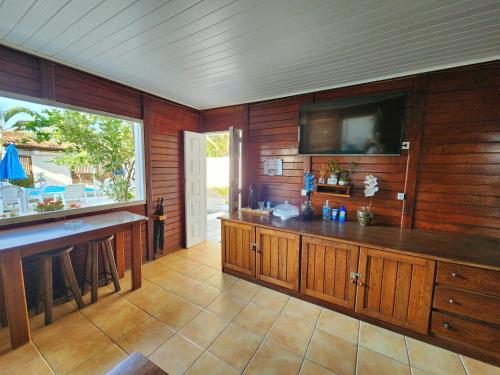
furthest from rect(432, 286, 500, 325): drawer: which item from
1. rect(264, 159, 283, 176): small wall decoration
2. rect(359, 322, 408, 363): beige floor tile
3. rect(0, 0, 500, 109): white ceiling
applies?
rect(264, 159, 283, 176): small wall decoration

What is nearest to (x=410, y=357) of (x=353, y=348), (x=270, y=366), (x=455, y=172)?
(x=353, y=348)

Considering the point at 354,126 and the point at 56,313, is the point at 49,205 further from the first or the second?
the point at 354,126

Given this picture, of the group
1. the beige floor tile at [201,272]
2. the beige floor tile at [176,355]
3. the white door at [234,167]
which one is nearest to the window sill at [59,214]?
the beige floor tile at [201,272]

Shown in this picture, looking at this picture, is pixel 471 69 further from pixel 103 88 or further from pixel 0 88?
pixel 0 88

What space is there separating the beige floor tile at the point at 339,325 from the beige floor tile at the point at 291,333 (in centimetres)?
15

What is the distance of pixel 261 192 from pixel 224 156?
606cm

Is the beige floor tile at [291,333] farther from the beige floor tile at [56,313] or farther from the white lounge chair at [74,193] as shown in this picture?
the white lounge chair at [74,193]

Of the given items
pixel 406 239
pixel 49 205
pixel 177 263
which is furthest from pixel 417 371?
pixel 49 205

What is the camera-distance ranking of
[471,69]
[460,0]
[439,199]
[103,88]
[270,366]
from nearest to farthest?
1. [460,0]
2. [270,366]
3. [471,69]
4. [439,199]
5. [103,88]

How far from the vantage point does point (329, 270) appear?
2.18m

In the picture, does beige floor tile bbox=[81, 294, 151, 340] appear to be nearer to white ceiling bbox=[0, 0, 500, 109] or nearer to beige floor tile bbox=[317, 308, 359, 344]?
beige floor tile bbox=[317, 308, 359, 344]

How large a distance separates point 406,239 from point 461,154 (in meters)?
1.06

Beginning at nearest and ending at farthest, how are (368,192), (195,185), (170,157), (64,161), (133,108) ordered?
(64,161), (368,192), (133,108), (170,157), (195,185)

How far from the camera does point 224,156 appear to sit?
9094 millimetres
